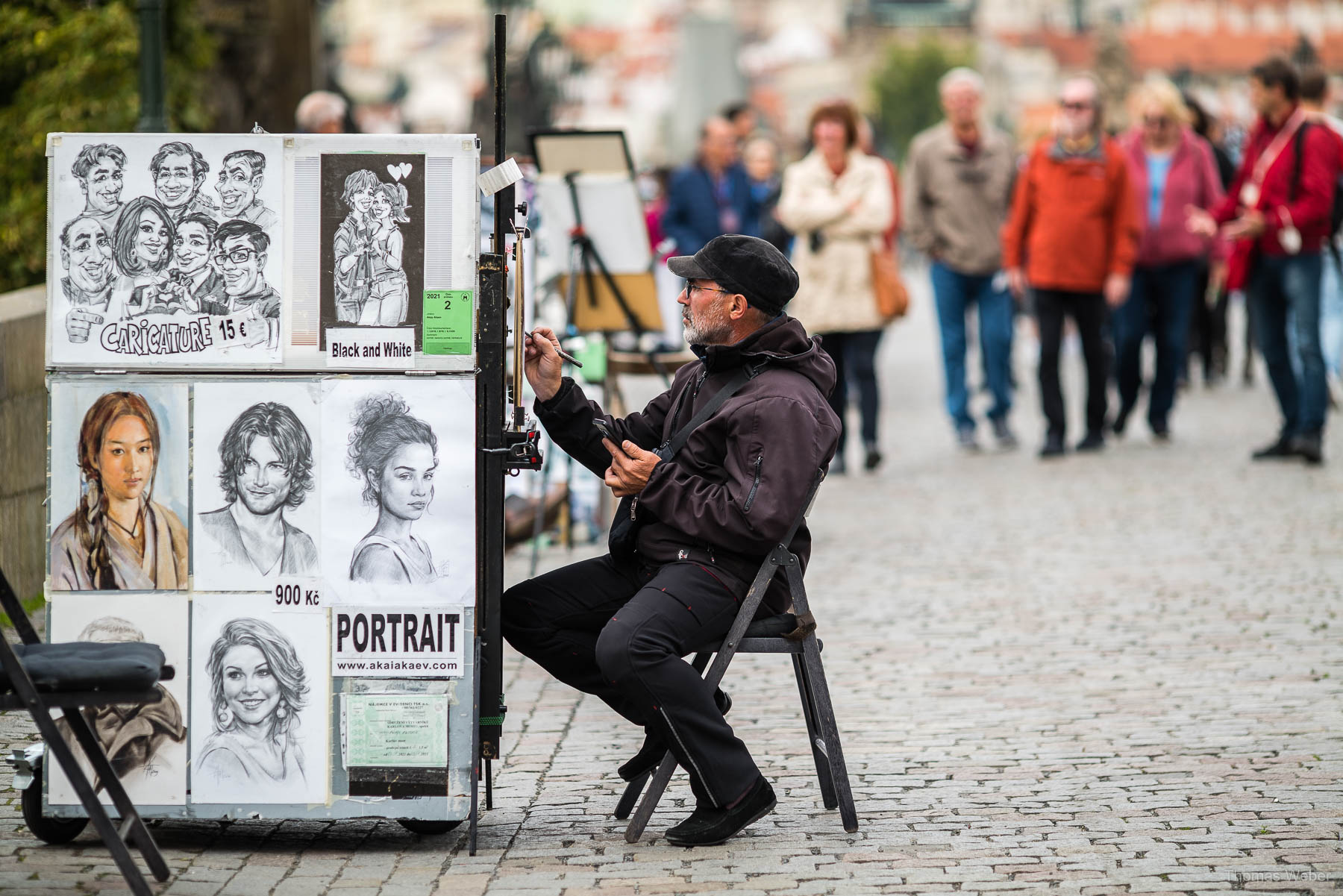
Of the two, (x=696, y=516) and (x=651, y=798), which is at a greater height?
(x=696, y=516)

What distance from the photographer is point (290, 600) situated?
4.54 meters

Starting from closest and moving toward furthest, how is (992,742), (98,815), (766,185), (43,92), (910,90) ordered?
(98,815)
(992,742)
(43,92)
(766,185)
(910,90)

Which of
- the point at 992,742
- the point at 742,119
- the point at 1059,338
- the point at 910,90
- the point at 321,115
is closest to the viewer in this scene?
the point at 992,742

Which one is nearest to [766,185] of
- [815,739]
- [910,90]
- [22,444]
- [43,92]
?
[43,92]

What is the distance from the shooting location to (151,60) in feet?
29.6

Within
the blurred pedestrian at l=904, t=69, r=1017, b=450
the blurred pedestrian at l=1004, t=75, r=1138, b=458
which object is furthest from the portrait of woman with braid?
the blurred pedestrian at l=904, t=69, r=1017, b=450

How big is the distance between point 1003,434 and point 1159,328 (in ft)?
3.96

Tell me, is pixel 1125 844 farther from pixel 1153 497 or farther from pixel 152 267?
pixel 1153 497

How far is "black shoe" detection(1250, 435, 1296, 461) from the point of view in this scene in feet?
37.6

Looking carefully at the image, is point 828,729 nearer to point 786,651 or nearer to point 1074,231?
point 786,651

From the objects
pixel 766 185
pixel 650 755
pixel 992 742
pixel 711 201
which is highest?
pixel 766 185

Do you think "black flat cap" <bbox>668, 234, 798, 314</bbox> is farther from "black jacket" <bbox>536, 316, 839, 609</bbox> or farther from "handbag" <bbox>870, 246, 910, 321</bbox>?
"handbag" <bbox>870, 246, 910, 321</bbox>

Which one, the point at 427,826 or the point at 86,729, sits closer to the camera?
the point at 86,729

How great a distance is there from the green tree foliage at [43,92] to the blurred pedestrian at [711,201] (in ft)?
13.0
